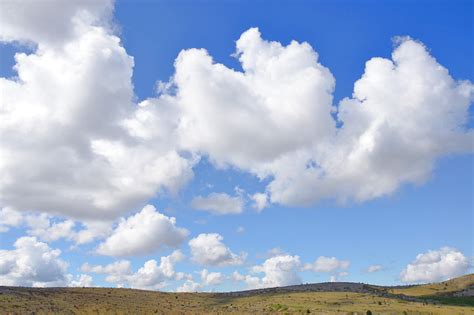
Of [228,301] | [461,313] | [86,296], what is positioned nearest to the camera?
[461,313]

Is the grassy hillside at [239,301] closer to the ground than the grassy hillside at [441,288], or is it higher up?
closer to the ground

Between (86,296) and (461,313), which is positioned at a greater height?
(86,296)

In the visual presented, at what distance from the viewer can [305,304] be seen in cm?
9788

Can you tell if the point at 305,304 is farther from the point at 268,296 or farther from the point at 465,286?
the point at 465,286

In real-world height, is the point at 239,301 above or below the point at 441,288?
below

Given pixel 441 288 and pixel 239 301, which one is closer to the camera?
pixel 239 301

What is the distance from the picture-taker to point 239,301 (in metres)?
111

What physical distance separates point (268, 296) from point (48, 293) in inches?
1972

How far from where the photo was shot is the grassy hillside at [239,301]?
83.9 m

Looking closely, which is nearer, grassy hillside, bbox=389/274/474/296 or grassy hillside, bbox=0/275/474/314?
grassy hillside, bbox=0/275/474/314

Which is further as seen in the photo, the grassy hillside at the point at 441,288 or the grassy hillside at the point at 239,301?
the grassy hillside at the point at 441,288

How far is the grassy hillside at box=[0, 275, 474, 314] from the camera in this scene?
3302 inches

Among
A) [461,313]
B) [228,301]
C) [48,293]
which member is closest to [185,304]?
[228,301]

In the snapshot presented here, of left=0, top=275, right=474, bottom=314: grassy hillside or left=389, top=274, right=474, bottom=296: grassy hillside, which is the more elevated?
left=389, top=274, right=474, bottom=296: grassy hillside
